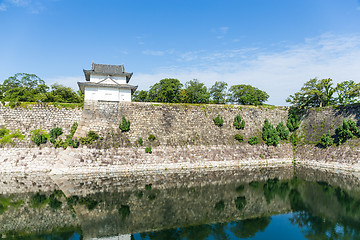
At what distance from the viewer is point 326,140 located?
32.8m

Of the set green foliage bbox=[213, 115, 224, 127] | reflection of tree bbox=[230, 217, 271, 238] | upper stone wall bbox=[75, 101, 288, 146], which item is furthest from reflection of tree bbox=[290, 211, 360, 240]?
green foliage bbox=[213, 115, 224, 127]

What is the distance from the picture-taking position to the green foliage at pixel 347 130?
31219 mm

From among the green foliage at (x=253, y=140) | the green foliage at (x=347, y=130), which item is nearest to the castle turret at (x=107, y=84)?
the green foliage at (x=253, y=140)

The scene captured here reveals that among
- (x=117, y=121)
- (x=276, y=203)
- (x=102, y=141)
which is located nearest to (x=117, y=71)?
(x=117, y=121)

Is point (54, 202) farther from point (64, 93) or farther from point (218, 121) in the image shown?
point (64, 93)

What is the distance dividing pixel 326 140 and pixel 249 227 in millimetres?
24250

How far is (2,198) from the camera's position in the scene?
19.1 metres

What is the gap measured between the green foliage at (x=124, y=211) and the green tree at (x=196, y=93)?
1485 inches

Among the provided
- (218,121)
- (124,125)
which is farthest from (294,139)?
(124,125)

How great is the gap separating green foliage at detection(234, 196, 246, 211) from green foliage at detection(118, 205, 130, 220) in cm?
777

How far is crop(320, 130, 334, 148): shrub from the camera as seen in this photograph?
32.6 meters

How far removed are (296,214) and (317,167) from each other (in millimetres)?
17935

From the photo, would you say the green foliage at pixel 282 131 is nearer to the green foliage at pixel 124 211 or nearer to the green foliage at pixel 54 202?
the green foliage at pixel 124 211

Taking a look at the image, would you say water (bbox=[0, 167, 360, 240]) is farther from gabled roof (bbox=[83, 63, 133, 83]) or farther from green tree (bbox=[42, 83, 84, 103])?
green tree (bbox=[42, 83, 84, 103])
